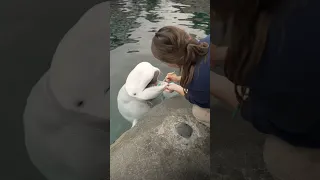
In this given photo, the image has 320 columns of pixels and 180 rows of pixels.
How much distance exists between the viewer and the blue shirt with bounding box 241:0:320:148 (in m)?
0.46

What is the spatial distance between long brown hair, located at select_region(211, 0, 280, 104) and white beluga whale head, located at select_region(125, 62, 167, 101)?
0.58 meters

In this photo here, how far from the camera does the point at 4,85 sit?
0.53m

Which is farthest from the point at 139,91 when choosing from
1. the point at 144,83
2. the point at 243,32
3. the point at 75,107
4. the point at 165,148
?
the point at 243,32

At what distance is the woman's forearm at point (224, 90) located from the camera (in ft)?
1.66

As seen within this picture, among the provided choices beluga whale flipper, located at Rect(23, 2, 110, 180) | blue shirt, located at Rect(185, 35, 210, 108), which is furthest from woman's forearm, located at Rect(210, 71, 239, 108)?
blue shirt, located at Rect(185, 35, 210, 108)

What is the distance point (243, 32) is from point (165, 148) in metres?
0.52

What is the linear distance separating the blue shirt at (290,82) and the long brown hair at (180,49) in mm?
346

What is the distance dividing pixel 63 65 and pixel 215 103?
0.30 metres

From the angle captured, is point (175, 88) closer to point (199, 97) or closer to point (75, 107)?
point (199, 97)

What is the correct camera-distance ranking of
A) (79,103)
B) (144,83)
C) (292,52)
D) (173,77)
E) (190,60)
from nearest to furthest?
(292,52) → (79,103) → (190,60) → (173,77) → (144,83)

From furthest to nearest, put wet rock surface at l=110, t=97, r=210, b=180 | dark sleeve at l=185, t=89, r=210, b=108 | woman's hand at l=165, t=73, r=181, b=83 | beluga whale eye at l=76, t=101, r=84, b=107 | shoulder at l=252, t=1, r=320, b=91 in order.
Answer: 1. woman's hand at l=165, t=73, r=181, b=83
2. dark sleeve at l=185, t=89, r=210, b=108
3. wet rock surface at l=110, t=97, r=210, b=180
4. beluga whale eye at l=76, t=101, r=84, b=107
5. shoulder at l=252, t=1, r=320, b=91

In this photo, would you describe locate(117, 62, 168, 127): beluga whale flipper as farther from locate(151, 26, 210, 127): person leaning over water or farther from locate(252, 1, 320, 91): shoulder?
locate(252, 1, 320, 91): shoulder

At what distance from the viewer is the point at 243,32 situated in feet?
1.59

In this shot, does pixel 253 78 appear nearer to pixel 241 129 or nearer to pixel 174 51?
pixel 241 129
